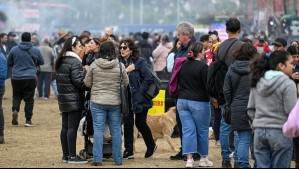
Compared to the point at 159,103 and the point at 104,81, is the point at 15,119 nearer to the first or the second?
the point at 159,103

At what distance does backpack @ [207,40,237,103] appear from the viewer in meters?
12.4

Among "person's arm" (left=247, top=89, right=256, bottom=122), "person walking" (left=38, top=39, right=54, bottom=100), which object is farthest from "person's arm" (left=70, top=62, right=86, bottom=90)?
"person walking" (left=38, top=39, right=54, bottom=100)

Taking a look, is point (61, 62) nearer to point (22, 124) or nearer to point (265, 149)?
point (265, 149)

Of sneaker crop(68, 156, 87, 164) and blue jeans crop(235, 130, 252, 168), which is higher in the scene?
blue jeans crop(235, 130, 252, 168)

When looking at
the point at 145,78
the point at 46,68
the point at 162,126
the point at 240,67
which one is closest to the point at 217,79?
the point at 240,67

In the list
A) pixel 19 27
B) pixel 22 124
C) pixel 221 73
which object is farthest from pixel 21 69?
pixel 19 27

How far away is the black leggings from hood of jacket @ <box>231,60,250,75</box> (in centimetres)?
265

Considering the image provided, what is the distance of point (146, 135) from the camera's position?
14.2 metres

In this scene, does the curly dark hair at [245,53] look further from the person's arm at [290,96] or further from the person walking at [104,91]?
the person's arm at [290,96]

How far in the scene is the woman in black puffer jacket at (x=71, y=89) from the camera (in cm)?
1319

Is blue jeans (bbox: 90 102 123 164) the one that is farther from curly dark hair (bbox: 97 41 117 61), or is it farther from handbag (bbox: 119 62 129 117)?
curly dark hair (bbox: 97 41 117 61)

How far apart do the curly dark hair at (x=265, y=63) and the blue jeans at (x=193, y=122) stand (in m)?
2.56

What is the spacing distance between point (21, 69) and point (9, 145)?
139 inches

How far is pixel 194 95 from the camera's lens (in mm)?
12703
